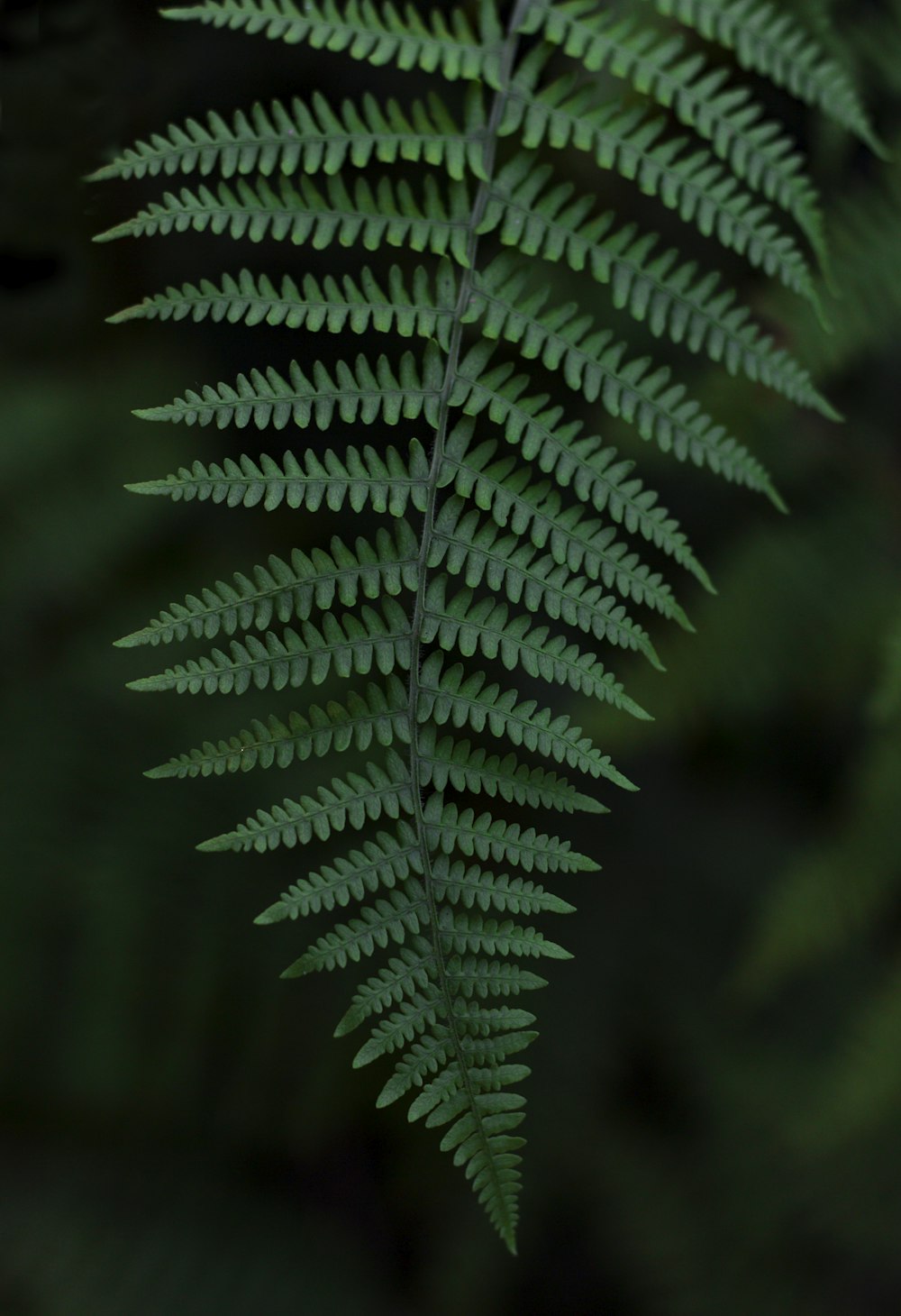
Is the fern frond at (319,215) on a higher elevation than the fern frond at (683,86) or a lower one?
lower

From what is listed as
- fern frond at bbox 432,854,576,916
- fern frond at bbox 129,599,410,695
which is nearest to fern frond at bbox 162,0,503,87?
fern frond at bbox 129,599,410,695

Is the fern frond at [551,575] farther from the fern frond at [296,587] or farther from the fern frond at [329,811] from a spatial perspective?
the fern frond at [329,811]

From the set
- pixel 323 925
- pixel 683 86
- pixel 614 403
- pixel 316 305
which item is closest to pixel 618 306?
pixel 614 403

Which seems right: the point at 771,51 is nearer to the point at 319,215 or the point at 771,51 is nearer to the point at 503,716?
the point at 319,215

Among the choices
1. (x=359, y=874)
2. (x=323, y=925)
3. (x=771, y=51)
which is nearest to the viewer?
(x=359, y=874)

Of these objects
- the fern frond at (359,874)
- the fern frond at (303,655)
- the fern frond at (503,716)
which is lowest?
the fern frond at (359,874)

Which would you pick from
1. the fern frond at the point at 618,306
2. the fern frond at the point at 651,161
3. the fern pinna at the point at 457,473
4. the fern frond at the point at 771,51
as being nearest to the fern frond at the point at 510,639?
the fern pinna at the point at 457,473
